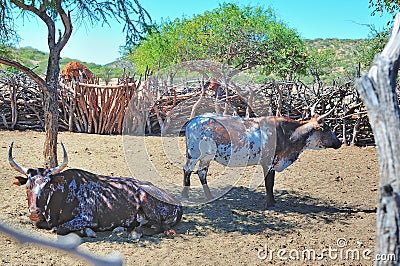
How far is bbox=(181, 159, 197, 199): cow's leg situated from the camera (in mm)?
6242

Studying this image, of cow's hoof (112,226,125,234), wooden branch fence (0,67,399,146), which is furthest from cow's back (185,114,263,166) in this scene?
wooden branch fence (0,67,399,146)

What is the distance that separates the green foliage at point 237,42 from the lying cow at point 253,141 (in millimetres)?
10263

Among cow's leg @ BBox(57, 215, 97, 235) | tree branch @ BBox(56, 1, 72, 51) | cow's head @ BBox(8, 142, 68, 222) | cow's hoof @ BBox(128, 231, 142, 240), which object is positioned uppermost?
tree branch @ BBox(56, 1, 72, 51)

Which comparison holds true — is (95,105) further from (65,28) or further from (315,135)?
(315,135)

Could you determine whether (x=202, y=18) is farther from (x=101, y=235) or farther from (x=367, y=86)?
(x=367, y=86)

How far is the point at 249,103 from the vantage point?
11.4 metres

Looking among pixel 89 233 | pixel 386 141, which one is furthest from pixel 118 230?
pixel 386 141

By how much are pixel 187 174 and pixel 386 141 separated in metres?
4.34

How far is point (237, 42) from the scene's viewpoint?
56.6 ft

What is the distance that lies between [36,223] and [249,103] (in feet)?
24.1

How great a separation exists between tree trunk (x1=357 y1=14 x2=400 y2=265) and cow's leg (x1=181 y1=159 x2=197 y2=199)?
13.6 feet

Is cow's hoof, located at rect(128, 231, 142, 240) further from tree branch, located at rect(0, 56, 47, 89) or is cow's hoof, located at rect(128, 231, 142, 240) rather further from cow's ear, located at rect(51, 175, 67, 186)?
tree branch, located at rect(0, 56, 47, 89)

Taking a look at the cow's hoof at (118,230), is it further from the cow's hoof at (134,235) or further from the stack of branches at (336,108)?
the stack of branches at (336,108)

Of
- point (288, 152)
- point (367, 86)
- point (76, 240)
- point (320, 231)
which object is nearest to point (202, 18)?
point (288, 152)
